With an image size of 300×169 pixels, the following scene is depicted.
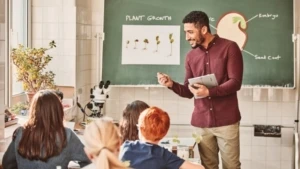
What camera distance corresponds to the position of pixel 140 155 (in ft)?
10.9

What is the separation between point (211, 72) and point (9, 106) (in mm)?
1674

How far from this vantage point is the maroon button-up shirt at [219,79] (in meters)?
4.45

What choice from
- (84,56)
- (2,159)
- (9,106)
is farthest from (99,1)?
(2,159)

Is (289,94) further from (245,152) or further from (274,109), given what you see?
(245,152)

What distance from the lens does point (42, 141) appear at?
11.0 ft

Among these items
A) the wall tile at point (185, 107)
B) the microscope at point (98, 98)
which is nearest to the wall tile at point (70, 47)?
the microscope at point (98, 98)

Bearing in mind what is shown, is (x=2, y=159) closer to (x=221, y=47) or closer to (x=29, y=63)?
(x=29, y=63)

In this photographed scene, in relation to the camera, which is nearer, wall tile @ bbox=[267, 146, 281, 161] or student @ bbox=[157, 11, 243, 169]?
student @ bbox=[157, 11, 243, 169]

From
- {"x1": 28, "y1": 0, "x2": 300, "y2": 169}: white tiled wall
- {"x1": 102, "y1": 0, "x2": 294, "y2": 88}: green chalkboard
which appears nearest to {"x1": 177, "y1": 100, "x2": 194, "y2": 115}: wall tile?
{"x1": 28, "y1": 0, "x2": 300, "y2": 169}: white tiled wall

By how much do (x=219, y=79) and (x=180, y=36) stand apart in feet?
4.94

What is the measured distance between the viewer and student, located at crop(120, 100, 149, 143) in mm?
3791

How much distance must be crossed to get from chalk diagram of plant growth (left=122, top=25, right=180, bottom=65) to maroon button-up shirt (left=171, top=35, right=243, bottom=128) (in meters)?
1.27

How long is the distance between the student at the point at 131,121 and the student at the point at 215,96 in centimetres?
66

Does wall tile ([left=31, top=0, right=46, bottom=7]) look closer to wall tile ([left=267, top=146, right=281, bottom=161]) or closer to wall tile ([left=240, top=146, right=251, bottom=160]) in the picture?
wall tile ([left=240, top=146, right=251, bottom=160])
